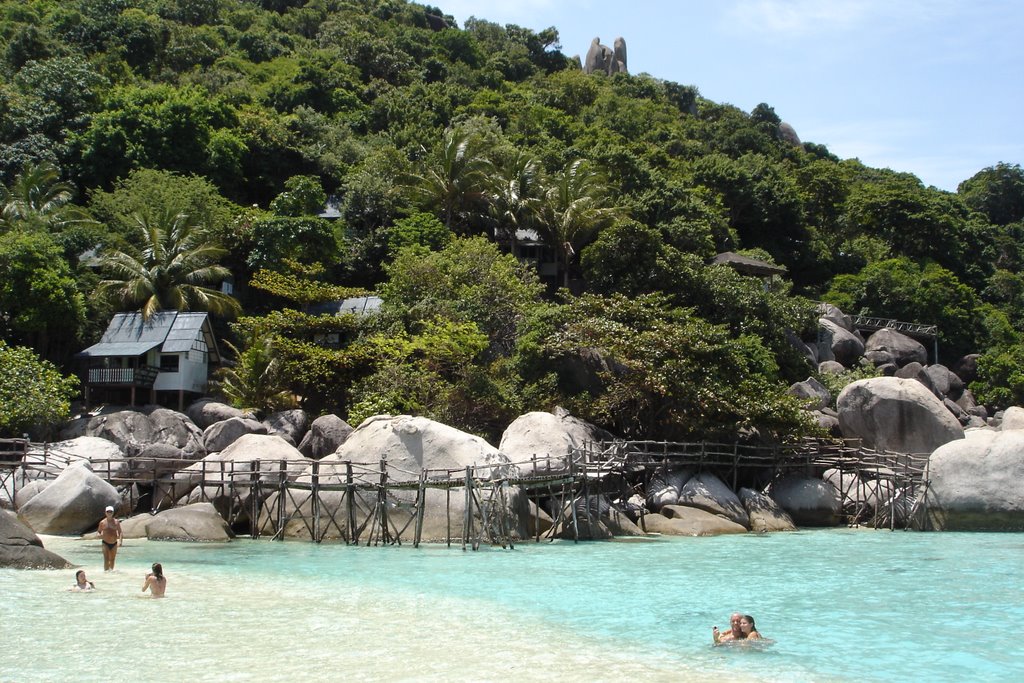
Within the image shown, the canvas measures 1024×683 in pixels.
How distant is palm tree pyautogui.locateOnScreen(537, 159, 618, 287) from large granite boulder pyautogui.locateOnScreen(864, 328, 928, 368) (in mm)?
13408

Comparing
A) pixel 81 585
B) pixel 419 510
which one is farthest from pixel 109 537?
pixel 419 510

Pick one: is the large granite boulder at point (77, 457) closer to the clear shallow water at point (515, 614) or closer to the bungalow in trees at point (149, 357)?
the clear shallow water at point (515, 614)

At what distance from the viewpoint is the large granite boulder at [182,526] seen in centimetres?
2141

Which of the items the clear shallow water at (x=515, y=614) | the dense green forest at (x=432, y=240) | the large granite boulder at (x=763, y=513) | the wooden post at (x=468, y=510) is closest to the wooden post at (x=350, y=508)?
the clear shallow water at (x=515, y=614)

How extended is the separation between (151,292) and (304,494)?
14253 mm

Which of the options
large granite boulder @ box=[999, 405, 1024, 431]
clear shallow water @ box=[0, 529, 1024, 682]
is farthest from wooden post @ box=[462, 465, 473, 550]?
large granite boulder @ box=[999, 405, 1024, 431]

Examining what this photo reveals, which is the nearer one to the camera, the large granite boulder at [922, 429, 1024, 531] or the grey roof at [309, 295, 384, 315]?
the large granite boulder at [922, 429, 1024, 531]

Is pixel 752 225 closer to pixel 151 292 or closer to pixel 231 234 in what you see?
pixel 231 234

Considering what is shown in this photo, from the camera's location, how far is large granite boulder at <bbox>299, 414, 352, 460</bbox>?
2638 cm

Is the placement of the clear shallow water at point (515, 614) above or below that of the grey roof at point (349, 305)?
below

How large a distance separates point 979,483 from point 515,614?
1643cm

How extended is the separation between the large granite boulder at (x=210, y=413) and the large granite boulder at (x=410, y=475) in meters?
7.03

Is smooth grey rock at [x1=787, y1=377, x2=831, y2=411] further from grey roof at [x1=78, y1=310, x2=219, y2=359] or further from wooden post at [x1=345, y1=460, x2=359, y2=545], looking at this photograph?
grey roof at [x1=78, y1=310, x2=219, y2=359]

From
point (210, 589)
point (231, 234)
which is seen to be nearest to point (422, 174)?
point (231, 234)
